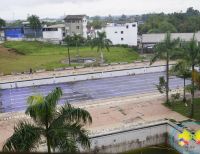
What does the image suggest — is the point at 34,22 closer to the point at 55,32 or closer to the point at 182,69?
the point at 55,32

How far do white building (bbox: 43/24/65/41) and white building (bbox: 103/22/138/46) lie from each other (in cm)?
1335

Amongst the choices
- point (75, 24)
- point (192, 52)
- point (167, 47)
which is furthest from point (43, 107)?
point (75, 24)

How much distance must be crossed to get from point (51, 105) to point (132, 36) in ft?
175

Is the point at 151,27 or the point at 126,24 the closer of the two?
the point at 126,24

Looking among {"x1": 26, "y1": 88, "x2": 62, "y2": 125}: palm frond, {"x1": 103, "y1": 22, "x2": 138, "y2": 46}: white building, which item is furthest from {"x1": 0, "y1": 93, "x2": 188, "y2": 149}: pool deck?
{"x1": 103, "y1": 22, "x2": 138, "y2": 46}: white building

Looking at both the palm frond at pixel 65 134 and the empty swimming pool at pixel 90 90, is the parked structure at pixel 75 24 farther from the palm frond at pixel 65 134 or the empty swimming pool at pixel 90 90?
the palm frond at pixel 65 134

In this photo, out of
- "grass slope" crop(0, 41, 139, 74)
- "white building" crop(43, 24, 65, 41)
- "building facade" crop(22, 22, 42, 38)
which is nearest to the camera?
"grass slope" crop(0, 41, 139, 74)

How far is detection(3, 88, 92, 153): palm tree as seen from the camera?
9203 mm

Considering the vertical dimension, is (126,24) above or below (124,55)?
above

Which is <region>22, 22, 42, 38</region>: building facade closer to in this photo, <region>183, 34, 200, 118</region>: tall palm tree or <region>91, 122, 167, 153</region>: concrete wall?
<region>183, 34, 200, 118</region>: tall palm tree

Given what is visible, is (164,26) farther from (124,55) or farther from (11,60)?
(11,60)

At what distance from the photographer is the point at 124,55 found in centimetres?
4950

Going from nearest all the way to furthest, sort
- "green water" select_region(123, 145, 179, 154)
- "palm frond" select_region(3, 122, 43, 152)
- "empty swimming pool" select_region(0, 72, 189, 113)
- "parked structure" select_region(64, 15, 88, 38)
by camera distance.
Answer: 1. "palm frond" select_region(3, 122, 43, 152)
2. "green water" select_region(123, 145, 179, 154)
3. "empty swimming pool" select_region(0, 72, 189, 113)
4. "parked structure" select_region(64, 15, 88, 38)

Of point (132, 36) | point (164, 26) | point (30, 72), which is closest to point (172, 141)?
point (30, 72)
